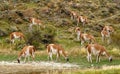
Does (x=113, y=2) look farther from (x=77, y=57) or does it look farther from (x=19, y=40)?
(x=77, y=57)

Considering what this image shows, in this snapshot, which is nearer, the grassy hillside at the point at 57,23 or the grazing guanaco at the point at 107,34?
the grassy hillside at the point at 57,23

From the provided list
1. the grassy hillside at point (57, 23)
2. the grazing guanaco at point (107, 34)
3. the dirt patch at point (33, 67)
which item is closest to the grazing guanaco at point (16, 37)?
the grassy hillside at point (57, 23)

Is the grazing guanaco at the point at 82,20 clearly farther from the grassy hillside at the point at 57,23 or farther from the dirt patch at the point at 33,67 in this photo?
the dirt patch at the point at 33,67

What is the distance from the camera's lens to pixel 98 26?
5844 cm

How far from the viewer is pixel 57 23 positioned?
56.8 meters

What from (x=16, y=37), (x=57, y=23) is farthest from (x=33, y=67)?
(x=57, y=23)

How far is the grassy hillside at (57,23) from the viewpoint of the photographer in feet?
129

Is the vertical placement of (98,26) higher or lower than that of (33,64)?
lower

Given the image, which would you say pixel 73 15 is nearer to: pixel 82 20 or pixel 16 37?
pixel 82 20

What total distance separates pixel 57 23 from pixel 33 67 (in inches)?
1045

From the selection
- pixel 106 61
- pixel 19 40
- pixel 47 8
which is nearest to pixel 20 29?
pixel 19 40

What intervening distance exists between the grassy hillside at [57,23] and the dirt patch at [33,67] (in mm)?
2019

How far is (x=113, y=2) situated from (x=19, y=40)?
117 ft

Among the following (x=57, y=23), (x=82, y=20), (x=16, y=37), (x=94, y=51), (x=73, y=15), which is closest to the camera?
(x=94, y=51)
